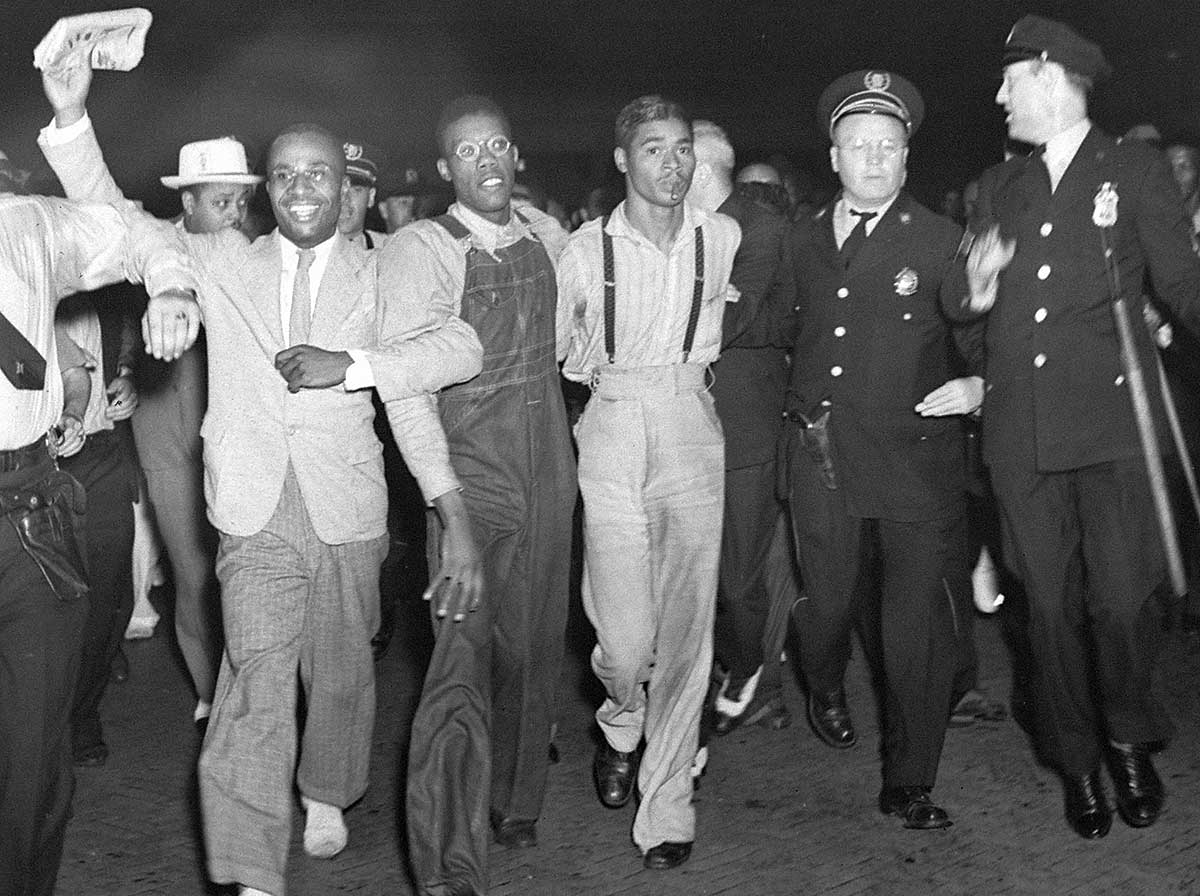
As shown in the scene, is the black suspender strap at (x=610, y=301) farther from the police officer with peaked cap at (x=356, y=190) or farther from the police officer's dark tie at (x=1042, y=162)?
the police officer with peaked cap at (x=356, y=190)

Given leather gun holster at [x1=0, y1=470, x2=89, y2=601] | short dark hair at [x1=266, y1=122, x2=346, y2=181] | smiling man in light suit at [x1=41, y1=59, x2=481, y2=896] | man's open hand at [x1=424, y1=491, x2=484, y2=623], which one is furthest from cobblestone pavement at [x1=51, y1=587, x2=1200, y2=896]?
short dark hair at [x1=266, y1=122, x2=346, y2=181]

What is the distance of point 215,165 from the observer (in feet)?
21.6

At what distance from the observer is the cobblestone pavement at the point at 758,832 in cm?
508

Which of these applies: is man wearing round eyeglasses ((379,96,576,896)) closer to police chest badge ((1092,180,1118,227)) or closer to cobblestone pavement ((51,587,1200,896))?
cobblestone pavement ((51,587,1200,896))

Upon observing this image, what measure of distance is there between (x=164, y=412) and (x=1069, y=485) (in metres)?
Result: 3.58

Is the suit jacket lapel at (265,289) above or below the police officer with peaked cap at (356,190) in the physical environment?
below

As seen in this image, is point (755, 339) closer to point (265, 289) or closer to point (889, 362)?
point (889, 362)

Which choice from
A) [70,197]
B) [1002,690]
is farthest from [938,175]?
[70,197]

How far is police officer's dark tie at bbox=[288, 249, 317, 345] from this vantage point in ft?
16.3

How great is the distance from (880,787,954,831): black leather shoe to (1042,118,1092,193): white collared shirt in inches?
78.3

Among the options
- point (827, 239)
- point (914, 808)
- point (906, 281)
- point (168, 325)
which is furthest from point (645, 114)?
point (914, 808)

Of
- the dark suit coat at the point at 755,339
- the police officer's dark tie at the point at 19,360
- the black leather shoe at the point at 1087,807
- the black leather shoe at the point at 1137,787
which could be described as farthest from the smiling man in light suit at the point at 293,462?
the black leather shoe at the point at 1137,787

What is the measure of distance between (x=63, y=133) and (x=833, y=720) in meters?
3.56

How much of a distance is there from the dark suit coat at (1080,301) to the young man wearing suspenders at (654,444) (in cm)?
98
